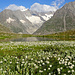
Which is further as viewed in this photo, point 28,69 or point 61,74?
point 28,69

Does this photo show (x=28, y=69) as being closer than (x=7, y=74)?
No

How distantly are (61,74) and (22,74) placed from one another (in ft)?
9.97

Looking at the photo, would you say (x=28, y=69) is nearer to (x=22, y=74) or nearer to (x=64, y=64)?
(x=22, y=74)

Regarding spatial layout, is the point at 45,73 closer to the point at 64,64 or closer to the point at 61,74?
the point at 61,74

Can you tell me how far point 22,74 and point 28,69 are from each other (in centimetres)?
105

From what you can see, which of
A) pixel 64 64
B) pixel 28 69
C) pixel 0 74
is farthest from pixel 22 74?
pixel 64 64

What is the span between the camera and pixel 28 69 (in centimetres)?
973

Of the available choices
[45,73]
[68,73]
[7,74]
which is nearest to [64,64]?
[68,73]

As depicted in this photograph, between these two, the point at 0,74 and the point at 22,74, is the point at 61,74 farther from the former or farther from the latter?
the point at 0,74

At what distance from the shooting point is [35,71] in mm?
9336

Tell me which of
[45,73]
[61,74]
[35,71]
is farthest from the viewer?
[35,71]

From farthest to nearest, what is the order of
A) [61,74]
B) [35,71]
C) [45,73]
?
[35,71], [45,73], [61,74]

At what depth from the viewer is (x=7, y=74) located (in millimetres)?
8852

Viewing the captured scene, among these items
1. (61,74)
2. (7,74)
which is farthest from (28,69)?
(61,74)
